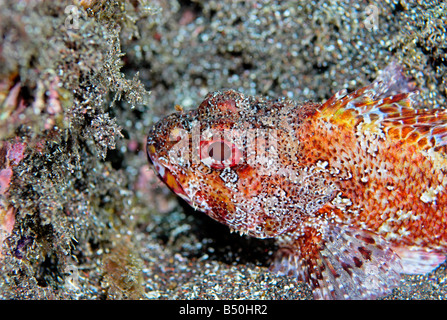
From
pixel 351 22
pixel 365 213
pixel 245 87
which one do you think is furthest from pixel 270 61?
pixel 365 213

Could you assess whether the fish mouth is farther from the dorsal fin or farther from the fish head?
the dorsal fin

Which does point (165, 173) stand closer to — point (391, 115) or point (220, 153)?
point (220, 153)

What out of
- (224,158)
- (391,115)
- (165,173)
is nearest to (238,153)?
(224,158)

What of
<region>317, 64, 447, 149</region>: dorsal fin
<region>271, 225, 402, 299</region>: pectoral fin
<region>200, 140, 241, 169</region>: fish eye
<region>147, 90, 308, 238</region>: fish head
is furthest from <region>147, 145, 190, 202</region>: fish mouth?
<region>317, 64, 447, 149</region>: dorsal fin

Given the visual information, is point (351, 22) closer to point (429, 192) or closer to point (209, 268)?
point (429, 192)

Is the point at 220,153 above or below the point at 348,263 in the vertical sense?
above

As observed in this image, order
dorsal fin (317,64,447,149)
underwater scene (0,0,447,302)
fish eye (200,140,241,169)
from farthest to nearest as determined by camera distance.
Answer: dorsal fin (317,64,447,149), fish eye (200,140,241,169), underwater scene (0,0,447,302)
